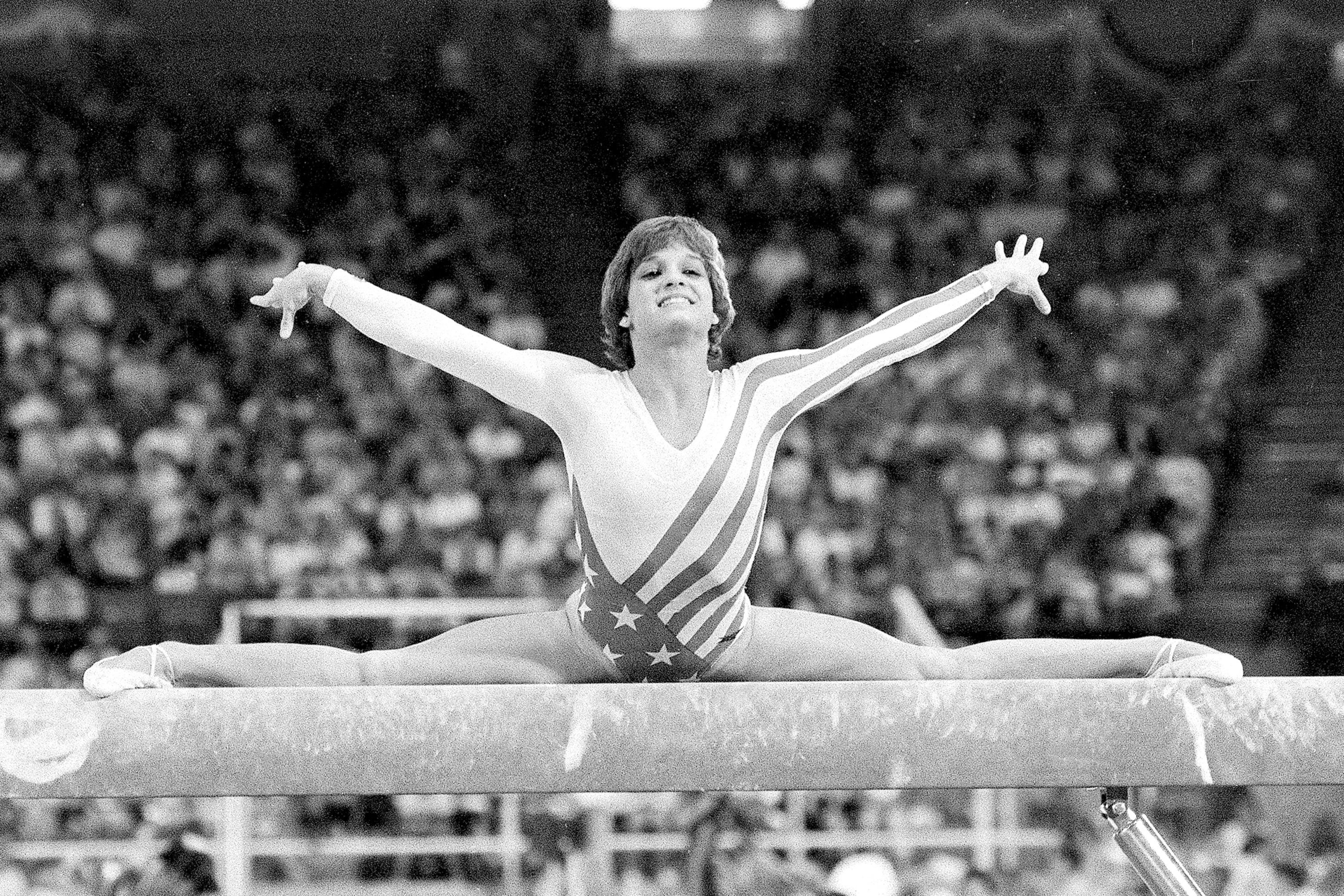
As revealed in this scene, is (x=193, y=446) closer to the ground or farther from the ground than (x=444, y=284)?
closer to the ground

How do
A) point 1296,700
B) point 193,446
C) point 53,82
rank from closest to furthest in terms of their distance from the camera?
point 1296,700 < point 193,446 < point 53,82

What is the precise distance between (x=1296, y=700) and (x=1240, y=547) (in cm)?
738

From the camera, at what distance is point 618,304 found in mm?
3504

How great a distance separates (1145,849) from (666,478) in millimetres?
1189

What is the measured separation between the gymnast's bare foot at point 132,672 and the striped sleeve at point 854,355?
52.2 inches

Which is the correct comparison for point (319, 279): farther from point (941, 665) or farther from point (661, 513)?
point (941, 665)

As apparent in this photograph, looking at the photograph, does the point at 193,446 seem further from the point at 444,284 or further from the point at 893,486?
the point at 893,486

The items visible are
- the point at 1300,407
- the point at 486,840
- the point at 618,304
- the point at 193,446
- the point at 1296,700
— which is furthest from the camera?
the point at 1300,407

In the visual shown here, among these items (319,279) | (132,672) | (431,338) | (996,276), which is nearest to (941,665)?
(996,276)

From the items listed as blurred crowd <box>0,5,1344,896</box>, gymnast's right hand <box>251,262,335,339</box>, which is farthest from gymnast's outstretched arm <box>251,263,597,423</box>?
blurred crowd <box>0,5,1344,896</box>

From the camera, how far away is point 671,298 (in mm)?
3338

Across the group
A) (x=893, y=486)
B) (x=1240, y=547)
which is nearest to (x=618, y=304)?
(x=893, y=486)

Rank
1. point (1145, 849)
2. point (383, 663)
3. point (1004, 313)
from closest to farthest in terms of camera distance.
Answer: point (1145, 849)
point (383, 663)
point (1004, 313)

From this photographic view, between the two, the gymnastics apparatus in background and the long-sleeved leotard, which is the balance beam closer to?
the gymnastics apparatus in background
